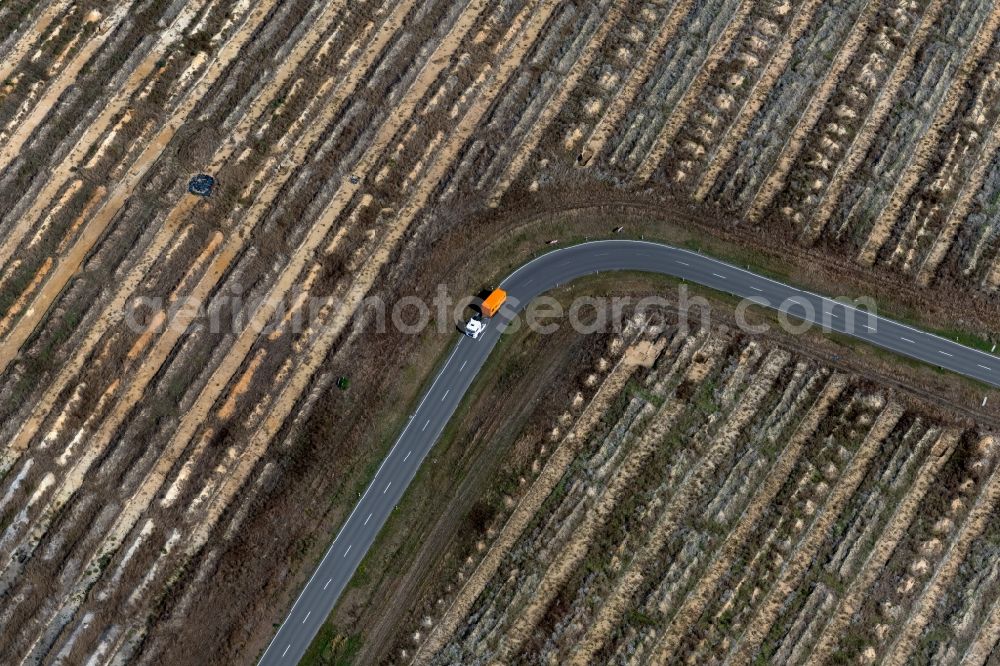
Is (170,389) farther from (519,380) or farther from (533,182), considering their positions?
(533,182)

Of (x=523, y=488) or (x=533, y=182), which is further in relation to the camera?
(x=533, y=182)

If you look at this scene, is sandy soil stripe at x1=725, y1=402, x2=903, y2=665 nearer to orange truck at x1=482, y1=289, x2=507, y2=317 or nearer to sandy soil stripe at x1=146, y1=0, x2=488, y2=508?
orange truck at x1=482, y1=289, x2=507, y2=317

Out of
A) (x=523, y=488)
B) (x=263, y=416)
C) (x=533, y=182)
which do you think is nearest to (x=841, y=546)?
(x=523, y=488)

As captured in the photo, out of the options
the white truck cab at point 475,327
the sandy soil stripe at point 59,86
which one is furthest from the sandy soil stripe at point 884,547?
the sandy soil stripe at point 59,86

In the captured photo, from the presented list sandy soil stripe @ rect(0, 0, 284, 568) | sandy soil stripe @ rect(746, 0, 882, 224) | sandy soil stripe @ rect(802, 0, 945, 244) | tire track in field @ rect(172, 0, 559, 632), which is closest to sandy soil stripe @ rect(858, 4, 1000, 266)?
sandy soil stripe @ rect(802, 0, 945, 244)

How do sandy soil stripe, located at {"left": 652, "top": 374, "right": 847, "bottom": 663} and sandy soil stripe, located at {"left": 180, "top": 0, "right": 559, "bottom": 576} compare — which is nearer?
sandy soil stripe, located at {"left": 652, "top": 374, "right": 847, "bottom": 663}

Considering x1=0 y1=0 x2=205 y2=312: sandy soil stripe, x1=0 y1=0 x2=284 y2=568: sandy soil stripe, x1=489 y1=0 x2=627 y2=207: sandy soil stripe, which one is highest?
x1=489 y1=0 x2=627 y2=207: sandy soil stripe
